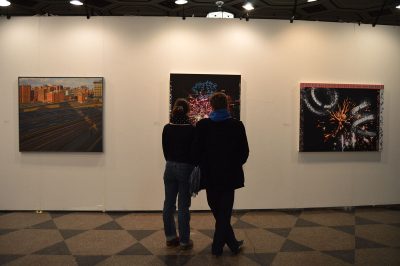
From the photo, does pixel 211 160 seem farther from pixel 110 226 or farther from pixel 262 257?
pixel 110 226

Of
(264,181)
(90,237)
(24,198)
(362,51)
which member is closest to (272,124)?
(264,181)

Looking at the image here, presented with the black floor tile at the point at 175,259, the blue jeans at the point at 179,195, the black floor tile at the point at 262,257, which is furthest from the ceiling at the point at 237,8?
the black floor tile at the point at 175,259

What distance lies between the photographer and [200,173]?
322cm

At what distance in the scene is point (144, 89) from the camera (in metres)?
4.77

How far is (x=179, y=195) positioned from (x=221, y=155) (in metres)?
0.67

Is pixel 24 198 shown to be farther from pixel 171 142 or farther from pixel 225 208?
pixel 225 208

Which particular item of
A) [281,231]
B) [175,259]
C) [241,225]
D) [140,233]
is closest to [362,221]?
[281,231]

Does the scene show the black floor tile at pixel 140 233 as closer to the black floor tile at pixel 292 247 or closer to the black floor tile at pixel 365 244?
the black floor tile at pixel 292 247

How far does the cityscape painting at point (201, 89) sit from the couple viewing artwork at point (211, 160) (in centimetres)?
141

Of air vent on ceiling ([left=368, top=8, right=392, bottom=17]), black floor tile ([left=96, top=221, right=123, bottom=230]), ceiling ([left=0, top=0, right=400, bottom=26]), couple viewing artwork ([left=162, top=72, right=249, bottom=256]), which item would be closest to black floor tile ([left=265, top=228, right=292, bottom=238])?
couple viewing artwork ([left=162, top=72, right=249, bottom=256])

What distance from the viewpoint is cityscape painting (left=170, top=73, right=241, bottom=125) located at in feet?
15.5

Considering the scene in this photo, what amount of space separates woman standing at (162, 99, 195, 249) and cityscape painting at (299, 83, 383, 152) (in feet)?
7.56

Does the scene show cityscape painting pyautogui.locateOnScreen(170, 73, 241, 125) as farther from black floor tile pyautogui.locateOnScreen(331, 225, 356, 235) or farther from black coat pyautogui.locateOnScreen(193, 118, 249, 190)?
black floor tile pyautogui.locateOnScreen(331, 225, 356, 235)

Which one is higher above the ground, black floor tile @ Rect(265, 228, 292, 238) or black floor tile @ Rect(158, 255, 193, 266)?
black floor tile @ Rect(158, 255, 193, 266)
